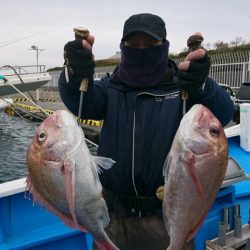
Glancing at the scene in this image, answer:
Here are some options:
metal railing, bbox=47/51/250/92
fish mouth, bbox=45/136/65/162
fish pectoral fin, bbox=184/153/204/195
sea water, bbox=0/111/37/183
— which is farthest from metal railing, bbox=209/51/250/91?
fish mouth, bbox=45/136/65/162

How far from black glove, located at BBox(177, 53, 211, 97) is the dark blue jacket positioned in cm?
24

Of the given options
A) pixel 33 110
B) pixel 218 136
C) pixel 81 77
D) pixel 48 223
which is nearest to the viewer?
pixel 218 136

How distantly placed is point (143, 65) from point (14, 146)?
1423 centimetres

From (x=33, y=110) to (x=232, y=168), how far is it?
68.1 ft

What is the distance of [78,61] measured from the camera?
233 cm

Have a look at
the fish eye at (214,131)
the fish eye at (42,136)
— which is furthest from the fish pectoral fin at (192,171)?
the fish eye at (42,136)

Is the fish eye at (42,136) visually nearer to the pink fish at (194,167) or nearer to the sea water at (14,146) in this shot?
the pink fish at (194,167)

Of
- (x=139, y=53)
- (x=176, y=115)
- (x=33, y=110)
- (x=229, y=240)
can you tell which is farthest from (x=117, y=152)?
(x=33, y=110)

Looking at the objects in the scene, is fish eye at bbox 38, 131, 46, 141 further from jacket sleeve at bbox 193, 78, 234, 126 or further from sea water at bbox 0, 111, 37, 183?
sea water at bbox 0, 111, 37, 183

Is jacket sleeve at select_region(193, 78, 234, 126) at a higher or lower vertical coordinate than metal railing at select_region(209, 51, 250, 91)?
higher

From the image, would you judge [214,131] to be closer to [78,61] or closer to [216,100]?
[216,100]

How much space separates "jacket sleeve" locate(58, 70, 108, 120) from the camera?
2.56 metres

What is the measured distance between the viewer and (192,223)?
2.21 metres

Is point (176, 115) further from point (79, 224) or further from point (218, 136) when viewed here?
point (79, 224)
